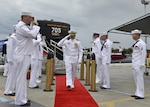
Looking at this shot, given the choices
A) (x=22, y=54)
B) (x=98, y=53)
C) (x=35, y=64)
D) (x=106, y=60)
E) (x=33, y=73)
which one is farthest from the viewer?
(x=98, y=53)

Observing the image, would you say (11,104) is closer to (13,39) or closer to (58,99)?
(58,99)

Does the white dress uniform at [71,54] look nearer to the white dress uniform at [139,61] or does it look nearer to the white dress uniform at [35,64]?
the white dress uniform at [35,64]

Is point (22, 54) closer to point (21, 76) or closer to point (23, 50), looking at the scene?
point (23, 50)

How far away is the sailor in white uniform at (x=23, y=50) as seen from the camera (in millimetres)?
5641

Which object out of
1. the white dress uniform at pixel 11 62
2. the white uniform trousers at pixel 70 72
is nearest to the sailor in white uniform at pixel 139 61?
the white uniform trousers at pixel 70 72

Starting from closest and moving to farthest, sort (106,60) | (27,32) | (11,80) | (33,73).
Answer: (27,32) → (11,80) → (33,73) → (106,60)

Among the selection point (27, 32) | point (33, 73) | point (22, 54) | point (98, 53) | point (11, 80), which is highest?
point (27, 32)

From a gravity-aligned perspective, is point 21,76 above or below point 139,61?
below

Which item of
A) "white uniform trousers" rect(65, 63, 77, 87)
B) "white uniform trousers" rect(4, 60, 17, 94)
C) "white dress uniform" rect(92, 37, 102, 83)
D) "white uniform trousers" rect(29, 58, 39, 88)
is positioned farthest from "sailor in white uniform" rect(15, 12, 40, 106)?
"white dress uniform" rect(92, 37, 102, 83)

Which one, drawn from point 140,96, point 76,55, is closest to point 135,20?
point 76,55

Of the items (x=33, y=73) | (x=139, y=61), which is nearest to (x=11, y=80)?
(x=33, y=73)

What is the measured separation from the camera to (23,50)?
568 cm

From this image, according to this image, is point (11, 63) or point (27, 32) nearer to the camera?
point (27, 32)

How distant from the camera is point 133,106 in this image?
19.7ft
